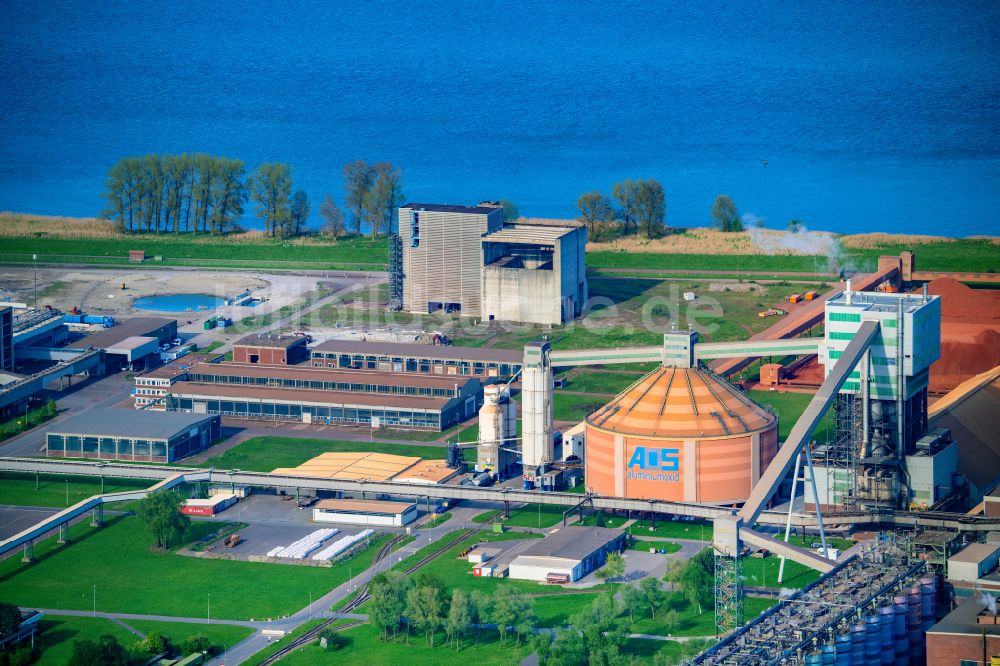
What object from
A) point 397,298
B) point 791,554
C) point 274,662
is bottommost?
point 274,662

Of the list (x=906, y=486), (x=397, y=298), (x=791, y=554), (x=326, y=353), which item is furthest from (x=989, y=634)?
(x=397, y=298)

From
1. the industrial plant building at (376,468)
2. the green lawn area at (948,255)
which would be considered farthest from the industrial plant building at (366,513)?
the green lawn area at (948,255)

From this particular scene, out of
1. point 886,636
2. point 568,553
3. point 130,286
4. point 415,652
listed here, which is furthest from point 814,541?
point 130,286

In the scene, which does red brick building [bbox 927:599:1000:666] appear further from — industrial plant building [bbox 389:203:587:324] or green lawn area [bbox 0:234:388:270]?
green lawn area [bbox 0:234:388:270]

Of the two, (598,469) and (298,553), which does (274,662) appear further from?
(598,469)

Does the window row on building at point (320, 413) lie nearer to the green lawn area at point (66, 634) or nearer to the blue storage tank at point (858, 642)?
the green lawn area at point (66, 634)
